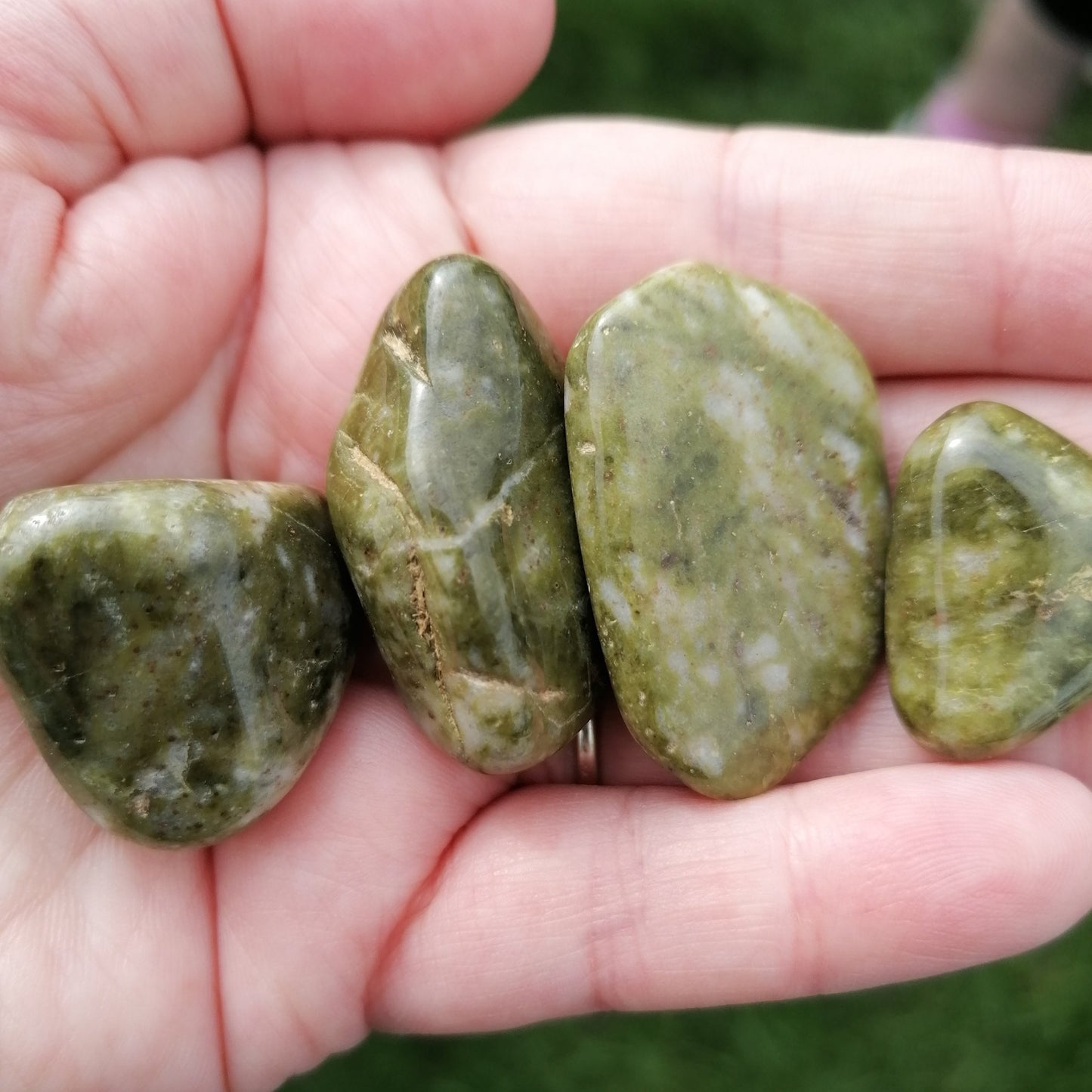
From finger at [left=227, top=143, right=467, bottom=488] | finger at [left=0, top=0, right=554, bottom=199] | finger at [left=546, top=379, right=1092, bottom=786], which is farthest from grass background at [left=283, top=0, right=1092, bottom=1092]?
finger at [left=0, top=0, right=554, bottom=199]

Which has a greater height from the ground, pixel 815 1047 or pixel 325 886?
pixel 325 886

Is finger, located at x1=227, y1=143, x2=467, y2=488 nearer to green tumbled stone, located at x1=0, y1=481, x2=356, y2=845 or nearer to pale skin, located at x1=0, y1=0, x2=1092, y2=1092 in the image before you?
pale skin, located at x1=0, y1=0, x2=1092, y2=1092

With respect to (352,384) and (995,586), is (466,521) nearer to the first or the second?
(352,384)

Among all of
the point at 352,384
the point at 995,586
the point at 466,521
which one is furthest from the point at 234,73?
the point at 995,586

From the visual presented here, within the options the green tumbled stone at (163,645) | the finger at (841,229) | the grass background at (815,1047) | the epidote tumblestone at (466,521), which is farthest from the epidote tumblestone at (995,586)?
the grass background at (815,1047)

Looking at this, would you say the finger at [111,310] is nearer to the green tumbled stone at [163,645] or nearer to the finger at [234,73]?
the finger at [234,73]

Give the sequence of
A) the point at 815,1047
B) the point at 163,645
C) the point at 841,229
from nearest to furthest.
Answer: the point at 163,645 < the point at 841,229 < the point at 815,1047

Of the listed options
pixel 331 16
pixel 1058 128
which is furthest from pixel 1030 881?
pixel 1058 128
